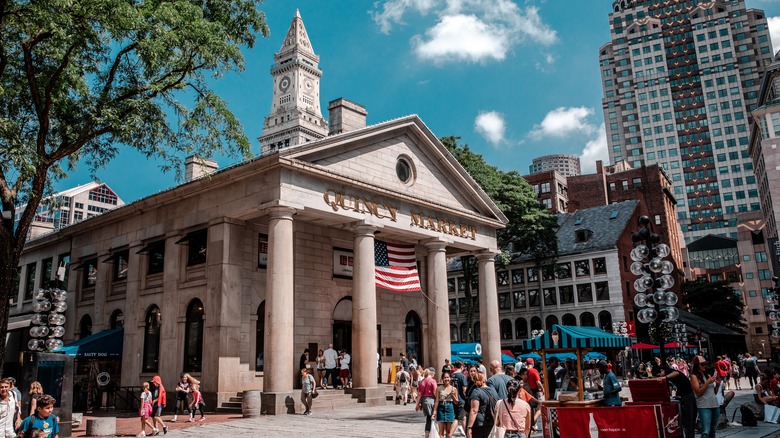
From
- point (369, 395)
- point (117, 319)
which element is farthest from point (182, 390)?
point (117, 319)

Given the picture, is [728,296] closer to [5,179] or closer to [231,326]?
[231,326]

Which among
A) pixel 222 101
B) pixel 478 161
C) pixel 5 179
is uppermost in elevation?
pixel 478 161

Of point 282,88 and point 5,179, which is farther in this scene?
point 282,88

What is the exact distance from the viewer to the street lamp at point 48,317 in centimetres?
1783

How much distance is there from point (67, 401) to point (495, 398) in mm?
11868

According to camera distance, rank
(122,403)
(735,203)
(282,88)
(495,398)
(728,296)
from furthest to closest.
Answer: (282,88), (735,203), (728,296), (122,403), (495,398)

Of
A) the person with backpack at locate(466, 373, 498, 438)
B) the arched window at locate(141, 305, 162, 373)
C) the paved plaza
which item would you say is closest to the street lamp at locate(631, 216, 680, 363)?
the paved plaza

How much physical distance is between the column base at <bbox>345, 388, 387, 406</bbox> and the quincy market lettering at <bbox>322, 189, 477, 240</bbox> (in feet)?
22.7

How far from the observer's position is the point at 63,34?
1474 cm

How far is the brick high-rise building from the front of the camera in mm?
141125

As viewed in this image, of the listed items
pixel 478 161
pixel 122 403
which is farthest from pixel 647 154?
pixel 122 403

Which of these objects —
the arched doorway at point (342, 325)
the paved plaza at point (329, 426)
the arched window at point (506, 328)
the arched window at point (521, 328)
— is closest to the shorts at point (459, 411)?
the paved plaza at point (329, 426)

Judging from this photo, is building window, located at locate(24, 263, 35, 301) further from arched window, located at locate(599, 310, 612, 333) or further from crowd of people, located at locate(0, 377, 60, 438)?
arched window, located at locate(599, 310, 612, 333)

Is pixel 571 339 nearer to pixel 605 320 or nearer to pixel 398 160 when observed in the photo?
pixel 398 160
